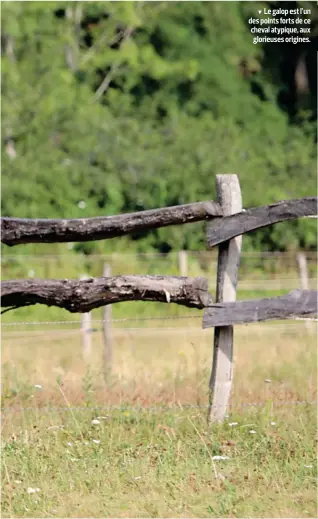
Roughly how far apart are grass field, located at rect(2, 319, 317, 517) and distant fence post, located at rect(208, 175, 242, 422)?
12 cm

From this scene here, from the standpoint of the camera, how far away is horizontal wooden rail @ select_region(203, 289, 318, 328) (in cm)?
591

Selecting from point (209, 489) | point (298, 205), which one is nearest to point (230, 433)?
point (209, 489)

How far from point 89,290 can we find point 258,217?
1172mm

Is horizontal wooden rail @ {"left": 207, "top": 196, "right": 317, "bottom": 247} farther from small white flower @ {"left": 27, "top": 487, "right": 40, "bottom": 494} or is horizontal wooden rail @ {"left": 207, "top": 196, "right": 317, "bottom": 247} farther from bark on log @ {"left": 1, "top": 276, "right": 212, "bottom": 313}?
small white flower @ {"left": 27, "top": 487, "right": 40, "bottom": 494}

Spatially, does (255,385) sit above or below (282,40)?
below

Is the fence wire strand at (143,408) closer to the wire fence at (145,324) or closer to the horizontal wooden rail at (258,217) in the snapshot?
the wire fence at (145,324)

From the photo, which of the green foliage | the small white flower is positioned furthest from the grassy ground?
the green foliage

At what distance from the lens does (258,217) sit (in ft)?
20.0

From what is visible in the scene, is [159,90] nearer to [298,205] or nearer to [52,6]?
[52,6]

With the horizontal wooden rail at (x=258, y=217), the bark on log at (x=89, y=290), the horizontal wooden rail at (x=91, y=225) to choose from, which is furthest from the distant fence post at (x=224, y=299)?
the bark on log at (x=89, y=290)

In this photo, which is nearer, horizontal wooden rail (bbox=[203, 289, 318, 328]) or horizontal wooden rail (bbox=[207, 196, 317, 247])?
horizontal wooden rail (bbox=[203, 289, 318, 328])

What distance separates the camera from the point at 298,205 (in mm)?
6031

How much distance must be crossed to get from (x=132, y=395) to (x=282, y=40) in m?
21.9

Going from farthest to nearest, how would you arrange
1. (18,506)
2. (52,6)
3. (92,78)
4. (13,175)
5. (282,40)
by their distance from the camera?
(282,40), (92,78), (52,6), (13,175), (18,506)
